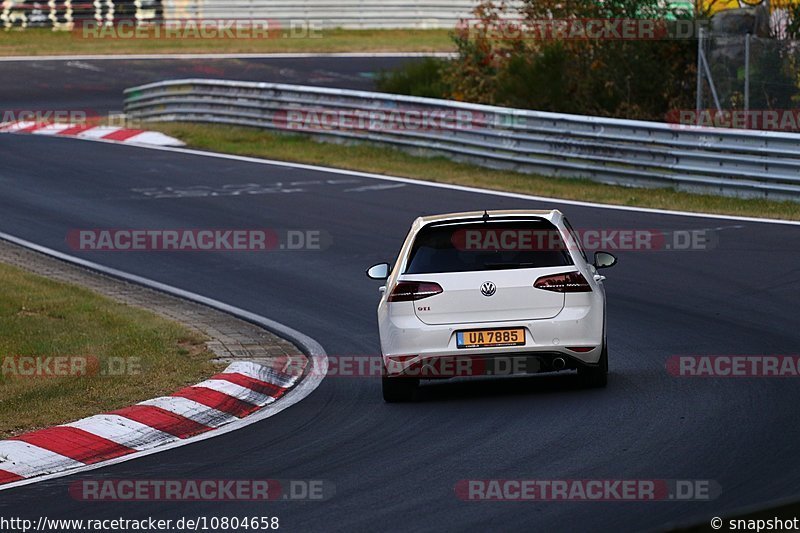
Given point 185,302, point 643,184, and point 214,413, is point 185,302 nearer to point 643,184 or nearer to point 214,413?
point 214,413

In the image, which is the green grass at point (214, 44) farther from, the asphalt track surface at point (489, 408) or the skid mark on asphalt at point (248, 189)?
the asphalt track surface at point (489, 408)

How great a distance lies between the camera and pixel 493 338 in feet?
35.9

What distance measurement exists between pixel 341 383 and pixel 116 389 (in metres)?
1.82

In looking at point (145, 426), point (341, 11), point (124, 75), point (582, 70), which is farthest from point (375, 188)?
point (341, 11)

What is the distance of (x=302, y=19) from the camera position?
56.6 meters

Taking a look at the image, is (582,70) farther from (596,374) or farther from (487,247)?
(596,374)

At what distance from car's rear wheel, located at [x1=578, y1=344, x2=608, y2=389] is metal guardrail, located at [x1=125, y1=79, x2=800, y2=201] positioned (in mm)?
9976

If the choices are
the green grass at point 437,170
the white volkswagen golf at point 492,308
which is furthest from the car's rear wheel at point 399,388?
the green grass at point 437,170

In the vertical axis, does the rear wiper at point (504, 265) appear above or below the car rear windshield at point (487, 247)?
below

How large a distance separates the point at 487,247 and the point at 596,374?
49.4 inches

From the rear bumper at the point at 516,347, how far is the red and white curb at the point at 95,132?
19798 millimetres

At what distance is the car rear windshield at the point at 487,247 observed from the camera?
11.2 meters

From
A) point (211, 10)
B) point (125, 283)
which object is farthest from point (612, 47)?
point (211, 10)

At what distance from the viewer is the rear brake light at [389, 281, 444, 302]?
11078 mm
